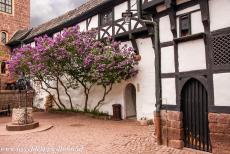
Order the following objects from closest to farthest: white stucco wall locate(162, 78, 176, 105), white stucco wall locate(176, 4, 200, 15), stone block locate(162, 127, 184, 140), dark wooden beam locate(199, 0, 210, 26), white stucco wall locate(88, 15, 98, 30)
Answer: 1. dark wooden beam locate(199, 0, 210, 26)
2. white stucco wall locate(176, 4, 200, 15)
3. stone block locate(162, 127, 184, 140)
4. white stucco wall locate(162, 78, 176, 105)
5. white stucco wall locate(88, 15, 98, 30)

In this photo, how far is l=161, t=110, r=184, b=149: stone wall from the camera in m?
7.28

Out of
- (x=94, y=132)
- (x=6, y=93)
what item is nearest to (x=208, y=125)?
(x=94, y=132)

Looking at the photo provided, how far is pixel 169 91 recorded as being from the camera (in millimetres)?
7742

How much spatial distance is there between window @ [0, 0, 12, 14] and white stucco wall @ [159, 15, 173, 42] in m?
19.4

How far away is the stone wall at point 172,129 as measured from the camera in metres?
7.28

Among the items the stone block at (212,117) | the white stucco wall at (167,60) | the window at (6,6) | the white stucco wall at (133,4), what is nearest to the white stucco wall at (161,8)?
the white stucco wall at (167,60)

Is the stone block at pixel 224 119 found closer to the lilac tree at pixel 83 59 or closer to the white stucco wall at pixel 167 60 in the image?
the white stucco wall at pixel 167 60

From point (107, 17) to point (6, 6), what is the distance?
13.6m

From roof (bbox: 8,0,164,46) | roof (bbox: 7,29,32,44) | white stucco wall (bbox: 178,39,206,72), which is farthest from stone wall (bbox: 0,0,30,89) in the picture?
white stucco wall (bbox: 178,39,206,72)

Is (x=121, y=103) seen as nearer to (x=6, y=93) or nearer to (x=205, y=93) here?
(x=205, y=93)

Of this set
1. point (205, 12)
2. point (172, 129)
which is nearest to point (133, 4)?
point (205, 12)

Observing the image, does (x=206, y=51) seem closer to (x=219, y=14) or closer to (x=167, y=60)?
(x=219, y=14)

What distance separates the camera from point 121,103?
1340cm

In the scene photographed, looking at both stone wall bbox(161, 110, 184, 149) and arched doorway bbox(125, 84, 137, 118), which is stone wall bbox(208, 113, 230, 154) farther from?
arched doorway bbox(125, 84, 137, 118)
